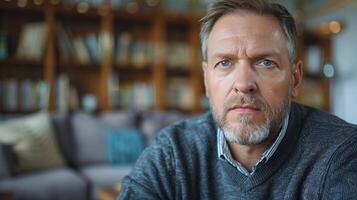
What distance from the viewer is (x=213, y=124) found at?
1209 mm

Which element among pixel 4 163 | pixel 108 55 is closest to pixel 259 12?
pixel 4 163

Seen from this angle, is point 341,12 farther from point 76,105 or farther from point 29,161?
point 29,161

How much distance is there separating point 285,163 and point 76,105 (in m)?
2.96

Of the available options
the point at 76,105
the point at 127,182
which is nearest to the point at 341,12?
the point at 76,105

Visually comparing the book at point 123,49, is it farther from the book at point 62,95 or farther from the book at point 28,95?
the book at point 28,95

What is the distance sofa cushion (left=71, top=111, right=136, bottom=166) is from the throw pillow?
0.22m

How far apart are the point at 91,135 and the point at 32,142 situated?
556mm

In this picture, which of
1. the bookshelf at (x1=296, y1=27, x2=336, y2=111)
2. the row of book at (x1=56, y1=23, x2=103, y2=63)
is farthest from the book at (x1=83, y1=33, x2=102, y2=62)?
the bookshelf at (x1=296, y1=27, x2=336, y2=111)

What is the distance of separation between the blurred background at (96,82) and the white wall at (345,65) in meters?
0.01

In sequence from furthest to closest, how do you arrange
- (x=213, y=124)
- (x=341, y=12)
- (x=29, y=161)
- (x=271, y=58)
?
(x=341, y=12), (x=29, y=161), (x=213, y=124), (x=271, y=58)

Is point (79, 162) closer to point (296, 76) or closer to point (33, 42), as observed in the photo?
point (33, 42)

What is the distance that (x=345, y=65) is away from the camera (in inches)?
182

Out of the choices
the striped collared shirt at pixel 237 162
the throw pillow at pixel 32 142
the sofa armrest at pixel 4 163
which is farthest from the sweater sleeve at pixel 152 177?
the throw pillow at pixel 32 142

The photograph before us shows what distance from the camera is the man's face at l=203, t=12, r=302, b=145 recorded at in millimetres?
978
